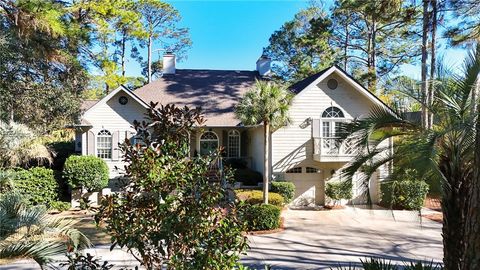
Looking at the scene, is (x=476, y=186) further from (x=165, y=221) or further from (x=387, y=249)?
(x=387, y=249)

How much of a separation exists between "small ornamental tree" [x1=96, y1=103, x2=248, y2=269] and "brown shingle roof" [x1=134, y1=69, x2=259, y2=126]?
1585cm

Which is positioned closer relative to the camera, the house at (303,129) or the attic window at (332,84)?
the house at (303,129)

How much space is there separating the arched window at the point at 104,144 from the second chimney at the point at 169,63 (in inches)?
281

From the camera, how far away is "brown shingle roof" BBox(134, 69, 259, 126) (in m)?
21.0

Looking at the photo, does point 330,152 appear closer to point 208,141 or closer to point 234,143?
point 234,143

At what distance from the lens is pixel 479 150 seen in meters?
4.23

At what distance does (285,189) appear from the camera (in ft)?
54.3

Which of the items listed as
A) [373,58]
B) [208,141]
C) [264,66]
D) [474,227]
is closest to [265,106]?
[208,141]

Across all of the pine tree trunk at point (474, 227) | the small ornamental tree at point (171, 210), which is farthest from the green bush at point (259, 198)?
the small ornamental tree at point (171, 210)

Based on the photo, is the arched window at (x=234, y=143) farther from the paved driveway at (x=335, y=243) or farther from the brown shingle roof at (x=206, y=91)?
the paved driveway at (x=335, y=243)

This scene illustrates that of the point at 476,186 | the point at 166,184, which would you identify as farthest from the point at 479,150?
the point at 166,184

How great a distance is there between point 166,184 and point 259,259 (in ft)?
21.5

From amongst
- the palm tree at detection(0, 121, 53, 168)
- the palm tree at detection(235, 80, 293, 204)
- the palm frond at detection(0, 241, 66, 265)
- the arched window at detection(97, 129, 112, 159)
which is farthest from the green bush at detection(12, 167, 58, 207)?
the palm frond at detection(0, 241, 66, 265)

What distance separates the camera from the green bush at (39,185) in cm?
1546
